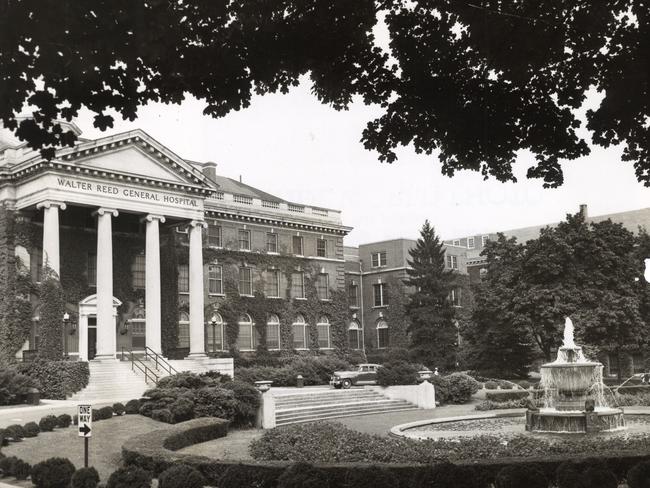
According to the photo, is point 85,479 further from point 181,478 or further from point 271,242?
point 271,242

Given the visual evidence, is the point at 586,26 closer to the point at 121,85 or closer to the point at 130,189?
the point at 121,85

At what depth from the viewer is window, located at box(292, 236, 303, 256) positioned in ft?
199

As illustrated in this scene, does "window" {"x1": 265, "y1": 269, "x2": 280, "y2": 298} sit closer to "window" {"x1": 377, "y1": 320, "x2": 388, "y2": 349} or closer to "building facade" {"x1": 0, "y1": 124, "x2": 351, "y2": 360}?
"building facade" {"x1": 0, "y1": 124, "x2": 351, "y2": 360}

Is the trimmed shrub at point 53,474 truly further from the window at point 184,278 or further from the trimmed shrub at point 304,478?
the window at point 184,278

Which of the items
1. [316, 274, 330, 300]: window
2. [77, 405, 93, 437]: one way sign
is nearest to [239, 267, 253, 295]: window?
[316, 274, 330, 300]: window

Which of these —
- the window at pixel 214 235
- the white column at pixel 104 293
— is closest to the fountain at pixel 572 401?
the white column at pixel 104 293

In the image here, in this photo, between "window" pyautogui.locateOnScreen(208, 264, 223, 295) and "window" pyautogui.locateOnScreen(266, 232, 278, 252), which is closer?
"window" pyautogui.locateOnScreen(208, 264, 223, 295)

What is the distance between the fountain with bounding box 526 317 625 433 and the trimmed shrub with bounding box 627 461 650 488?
12.0 meters

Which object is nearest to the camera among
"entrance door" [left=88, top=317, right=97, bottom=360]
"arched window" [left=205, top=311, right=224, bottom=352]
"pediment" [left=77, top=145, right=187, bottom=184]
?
"pediment" [left=77, top=145, right=187, bottom=184]

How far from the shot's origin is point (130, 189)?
44750mm

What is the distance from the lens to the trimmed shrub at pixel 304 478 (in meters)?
12.0

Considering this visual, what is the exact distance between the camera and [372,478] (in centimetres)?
1234

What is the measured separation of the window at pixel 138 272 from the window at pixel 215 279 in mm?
5978

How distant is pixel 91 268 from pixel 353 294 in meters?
32.6
